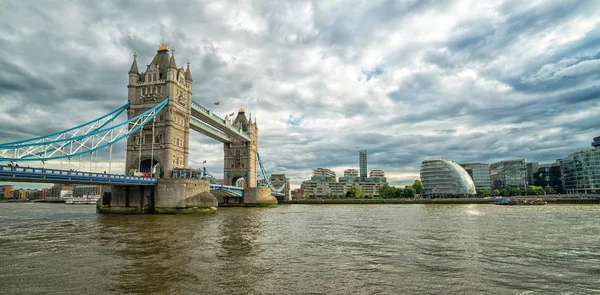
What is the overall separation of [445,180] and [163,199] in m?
133

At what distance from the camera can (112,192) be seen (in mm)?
48000

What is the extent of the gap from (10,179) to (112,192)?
56.2 ft

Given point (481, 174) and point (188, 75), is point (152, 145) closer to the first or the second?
point (188, 75)

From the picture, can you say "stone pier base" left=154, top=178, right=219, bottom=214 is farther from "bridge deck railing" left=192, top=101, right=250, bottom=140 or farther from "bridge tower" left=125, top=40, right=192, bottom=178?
"bridge deck railing" left=192, top=101, right=250, bottom=140

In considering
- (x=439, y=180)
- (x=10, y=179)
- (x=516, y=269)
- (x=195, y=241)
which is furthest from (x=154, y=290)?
(x=439, y=180)

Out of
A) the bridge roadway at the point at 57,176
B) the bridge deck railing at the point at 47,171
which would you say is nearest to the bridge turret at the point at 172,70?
the bridge roadway at the point at 57,176

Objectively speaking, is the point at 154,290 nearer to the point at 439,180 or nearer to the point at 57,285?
the point at 57,285

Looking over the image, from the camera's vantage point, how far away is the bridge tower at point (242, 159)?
98.1m

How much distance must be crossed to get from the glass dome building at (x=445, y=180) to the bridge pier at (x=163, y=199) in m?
125


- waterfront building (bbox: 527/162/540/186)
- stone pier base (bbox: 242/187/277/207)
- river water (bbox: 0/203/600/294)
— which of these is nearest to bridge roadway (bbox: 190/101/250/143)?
stone pier base (bbox: 242/187/277/207)

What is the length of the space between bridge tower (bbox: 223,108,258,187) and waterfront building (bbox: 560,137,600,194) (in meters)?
125

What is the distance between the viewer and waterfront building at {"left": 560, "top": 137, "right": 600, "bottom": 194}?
129250 mm

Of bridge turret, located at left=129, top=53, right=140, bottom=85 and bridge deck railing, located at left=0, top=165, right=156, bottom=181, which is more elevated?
bridge turret, located at left=129, top=53, right=140, bottom=85

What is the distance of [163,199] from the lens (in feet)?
150
